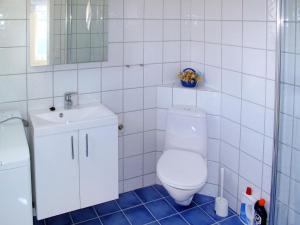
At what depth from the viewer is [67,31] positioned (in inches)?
101

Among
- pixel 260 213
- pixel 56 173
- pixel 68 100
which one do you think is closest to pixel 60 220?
pixel 56 173

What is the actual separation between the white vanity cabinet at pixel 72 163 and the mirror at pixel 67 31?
401 millimetres

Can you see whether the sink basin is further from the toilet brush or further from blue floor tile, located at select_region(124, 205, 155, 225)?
the toilet brush

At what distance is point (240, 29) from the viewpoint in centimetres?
260

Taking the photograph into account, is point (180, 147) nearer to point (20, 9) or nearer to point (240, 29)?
point (240, 29)

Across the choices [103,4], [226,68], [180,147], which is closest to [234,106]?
[226,68]

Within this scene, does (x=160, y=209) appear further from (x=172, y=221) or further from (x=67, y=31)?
(x=67, y=31)

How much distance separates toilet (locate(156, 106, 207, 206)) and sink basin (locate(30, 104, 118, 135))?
1.64 ft

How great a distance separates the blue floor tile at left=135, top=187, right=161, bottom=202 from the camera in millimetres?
3031

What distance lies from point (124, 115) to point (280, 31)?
1.52m

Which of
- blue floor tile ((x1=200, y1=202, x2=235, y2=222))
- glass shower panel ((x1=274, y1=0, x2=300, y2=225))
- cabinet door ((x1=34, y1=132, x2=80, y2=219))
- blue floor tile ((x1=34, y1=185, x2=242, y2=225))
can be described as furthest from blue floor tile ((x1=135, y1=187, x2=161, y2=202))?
glass shower panel ((x1=274, y1=0, x2=300, y2=225))

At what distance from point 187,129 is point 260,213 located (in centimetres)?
77

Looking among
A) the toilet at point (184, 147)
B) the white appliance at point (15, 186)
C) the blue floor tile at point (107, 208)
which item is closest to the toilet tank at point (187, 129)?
the toilet at point (184, 147)

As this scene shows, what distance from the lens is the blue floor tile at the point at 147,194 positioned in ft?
9.95
